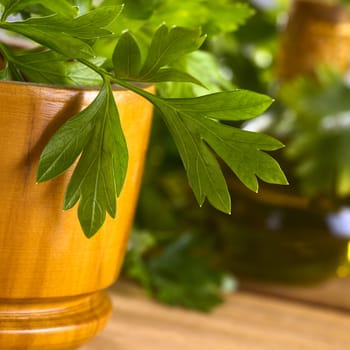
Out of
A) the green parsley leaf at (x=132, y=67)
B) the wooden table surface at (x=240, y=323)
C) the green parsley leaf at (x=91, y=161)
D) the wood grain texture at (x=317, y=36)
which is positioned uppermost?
the green parsley leaf at (x=132, y=67)

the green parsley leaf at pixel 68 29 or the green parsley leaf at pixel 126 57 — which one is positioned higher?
the green parsley leaf at pixel 68 29

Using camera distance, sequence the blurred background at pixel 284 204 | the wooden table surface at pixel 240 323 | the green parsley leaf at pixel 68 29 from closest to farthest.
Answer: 1. the green parsley leaf at pixel 68 29
2. the wooden table surface at pixel 240 323
3. the blurred background at pixel 284 204

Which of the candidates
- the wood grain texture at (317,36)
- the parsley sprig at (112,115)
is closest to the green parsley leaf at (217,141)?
the parsley sprig at (112,115)

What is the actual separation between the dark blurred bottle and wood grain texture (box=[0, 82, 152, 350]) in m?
0.42

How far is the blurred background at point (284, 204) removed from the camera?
0.88 meters

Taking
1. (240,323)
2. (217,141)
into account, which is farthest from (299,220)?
(217,141)

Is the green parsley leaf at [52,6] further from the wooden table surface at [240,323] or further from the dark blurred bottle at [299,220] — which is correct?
the dark blurred bottle at [299,220]

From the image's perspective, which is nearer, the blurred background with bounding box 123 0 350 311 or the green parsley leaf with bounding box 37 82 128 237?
the green parsley leaf with bounding box 37 82 128 237

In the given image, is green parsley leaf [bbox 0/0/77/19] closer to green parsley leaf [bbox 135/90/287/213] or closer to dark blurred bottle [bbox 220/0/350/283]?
green parsley leaf [bbox 135/90/287/213]

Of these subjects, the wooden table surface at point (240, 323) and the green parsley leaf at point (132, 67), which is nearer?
the green parsley leaf at point (132, 67)

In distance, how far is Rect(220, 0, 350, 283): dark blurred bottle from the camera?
0.92 m

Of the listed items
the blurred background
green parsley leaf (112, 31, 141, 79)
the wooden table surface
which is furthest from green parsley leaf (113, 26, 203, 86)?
the blurred background

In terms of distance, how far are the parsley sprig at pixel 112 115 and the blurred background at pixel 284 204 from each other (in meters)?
0.38

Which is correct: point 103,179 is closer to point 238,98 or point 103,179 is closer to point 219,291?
point 238,98
